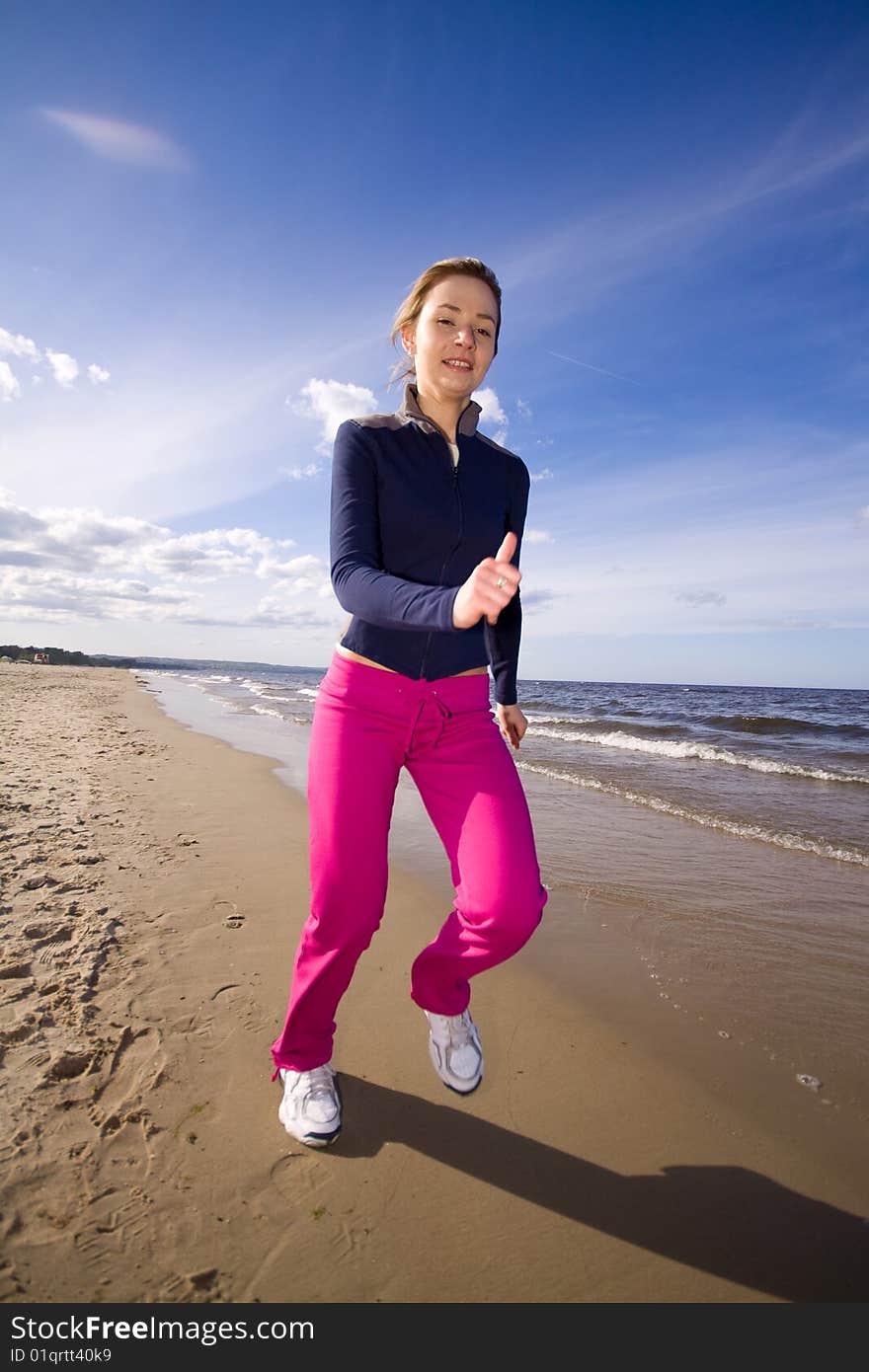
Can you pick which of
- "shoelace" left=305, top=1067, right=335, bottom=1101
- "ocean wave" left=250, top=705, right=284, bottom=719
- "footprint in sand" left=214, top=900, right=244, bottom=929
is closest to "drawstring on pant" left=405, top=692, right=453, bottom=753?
"shoelace" left=305, top=1067, right=335, bottom=1101

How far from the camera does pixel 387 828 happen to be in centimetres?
208

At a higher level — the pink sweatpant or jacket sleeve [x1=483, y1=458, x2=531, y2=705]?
jacket sleeve [x1=483, y1=458, x2=531, y2=705]

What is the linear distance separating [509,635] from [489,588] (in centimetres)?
119

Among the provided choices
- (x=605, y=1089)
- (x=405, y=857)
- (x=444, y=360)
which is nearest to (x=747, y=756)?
(x=405, y=857)

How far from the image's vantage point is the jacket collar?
2295 mm

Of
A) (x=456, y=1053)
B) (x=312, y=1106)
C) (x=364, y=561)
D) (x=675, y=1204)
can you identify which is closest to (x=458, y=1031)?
(x=456, y=1053)

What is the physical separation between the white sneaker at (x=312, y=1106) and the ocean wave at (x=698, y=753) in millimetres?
10746

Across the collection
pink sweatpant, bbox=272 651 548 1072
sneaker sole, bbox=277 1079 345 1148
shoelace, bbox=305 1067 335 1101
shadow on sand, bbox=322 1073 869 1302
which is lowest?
shadow on sand, bbox=322 1073 869 1302

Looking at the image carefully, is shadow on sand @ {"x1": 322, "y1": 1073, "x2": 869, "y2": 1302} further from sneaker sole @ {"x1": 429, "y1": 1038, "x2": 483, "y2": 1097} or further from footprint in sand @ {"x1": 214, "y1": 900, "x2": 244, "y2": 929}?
footprint in sand @ {"x1": 214, "y1": 900, "x2": 244, "y2": 929}

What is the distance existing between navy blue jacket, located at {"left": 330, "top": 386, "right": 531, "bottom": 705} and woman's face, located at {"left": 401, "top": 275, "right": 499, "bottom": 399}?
108 millimetres

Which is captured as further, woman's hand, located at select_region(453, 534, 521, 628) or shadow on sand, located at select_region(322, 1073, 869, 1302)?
shadow on sand, located at select_region(322, 1073, 869, 1302)

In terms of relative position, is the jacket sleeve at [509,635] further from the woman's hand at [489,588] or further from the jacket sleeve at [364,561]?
the woman's hand at [489,588]

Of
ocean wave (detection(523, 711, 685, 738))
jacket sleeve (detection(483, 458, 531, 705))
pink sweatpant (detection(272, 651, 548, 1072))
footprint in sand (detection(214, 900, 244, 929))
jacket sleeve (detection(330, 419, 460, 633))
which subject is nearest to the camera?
jacket sleeve (detection(330, 419, 460, 633))

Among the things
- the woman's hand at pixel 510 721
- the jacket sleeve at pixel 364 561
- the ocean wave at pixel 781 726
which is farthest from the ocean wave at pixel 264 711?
the jacket sleeve at pixel 364 561
